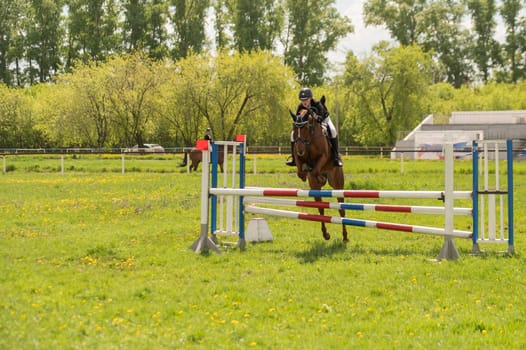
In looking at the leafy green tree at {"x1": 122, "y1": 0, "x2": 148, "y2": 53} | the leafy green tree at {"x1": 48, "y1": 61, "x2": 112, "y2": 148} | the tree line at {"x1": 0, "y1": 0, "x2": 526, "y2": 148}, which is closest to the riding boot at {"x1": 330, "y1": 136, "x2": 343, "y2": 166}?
the tree line at {"x1": 0, "y1": 0, "x2": 526, "y2": 148}

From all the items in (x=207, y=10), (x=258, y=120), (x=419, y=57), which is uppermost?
(x=207, y=10)

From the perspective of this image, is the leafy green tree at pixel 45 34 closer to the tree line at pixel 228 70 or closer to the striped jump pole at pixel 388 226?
the tree line at pixel 228 70

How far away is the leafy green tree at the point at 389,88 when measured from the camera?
67875mm

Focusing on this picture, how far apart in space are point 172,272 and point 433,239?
5.58 metres

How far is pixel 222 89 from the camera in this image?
61219 mm

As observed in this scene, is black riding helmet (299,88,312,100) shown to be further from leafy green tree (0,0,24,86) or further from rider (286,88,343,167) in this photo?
leafy green tree (0,0,24,86)

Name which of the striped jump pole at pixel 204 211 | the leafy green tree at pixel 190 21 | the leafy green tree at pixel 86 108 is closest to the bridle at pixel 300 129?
the striped jump pole at pixel 204 211

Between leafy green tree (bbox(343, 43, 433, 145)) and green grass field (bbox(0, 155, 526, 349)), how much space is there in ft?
184

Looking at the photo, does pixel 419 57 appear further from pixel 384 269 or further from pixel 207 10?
pixel 384 269

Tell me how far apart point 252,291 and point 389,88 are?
6354 centimetres

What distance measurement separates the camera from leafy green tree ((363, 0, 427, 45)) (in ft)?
297

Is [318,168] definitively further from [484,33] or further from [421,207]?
[484,33]

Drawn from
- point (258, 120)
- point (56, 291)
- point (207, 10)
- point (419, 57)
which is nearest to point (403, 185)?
point (56, 291)

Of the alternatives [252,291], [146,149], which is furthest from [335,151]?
[146,149]
